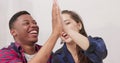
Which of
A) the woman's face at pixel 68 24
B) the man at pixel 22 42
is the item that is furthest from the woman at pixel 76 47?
the man at pixel 22 42

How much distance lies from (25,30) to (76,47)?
299 millimetres

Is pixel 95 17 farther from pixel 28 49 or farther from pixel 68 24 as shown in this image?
pixel 28 49

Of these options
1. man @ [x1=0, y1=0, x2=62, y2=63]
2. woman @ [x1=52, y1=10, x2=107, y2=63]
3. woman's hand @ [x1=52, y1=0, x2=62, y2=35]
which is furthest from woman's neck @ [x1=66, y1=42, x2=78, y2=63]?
woman's hand @ [x1=52, y1=0, x2=62, y2=35]

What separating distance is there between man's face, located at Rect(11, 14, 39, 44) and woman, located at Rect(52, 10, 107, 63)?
0.52 ft

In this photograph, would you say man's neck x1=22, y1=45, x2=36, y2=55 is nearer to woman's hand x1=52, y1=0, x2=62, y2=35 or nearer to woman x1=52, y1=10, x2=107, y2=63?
woman x1=52, y1=10, x2=107, y2=63

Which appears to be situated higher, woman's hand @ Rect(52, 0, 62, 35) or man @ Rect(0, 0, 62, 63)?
woman's hand @ Rect(52, 0, 62, 35)

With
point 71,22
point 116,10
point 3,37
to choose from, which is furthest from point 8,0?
point 116,10

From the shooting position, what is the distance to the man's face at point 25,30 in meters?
1.44

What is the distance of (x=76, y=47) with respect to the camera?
1.40 meters

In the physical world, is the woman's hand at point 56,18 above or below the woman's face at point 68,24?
above

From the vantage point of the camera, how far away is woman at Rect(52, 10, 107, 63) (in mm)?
1193

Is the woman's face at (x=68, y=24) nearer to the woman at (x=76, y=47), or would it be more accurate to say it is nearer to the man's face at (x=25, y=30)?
the woman at (x=76, y=47)

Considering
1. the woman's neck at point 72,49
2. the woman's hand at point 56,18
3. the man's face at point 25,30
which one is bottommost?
the woman's neck at point 72,49

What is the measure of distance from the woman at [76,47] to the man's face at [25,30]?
0.16 metres
